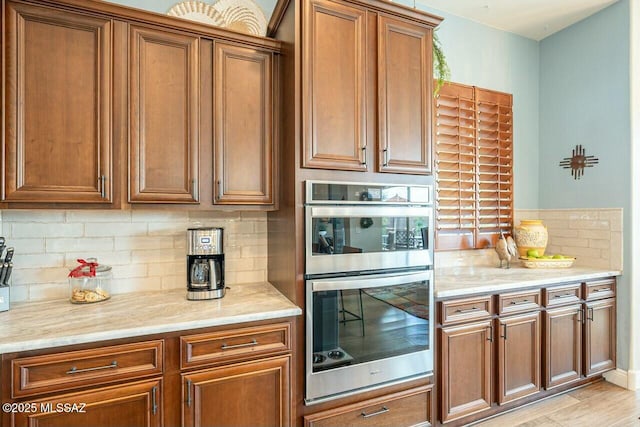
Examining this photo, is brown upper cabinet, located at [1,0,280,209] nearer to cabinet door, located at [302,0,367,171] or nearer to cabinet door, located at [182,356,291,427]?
cabinet door, located at [302,0,367,171]

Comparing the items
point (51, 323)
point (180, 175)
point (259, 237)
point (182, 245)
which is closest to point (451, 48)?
point (259, 237)

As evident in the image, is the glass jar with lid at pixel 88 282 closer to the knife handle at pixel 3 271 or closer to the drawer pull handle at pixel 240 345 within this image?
the knife handle at pixel 3 271

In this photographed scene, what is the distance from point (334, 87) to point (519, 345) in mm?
2188

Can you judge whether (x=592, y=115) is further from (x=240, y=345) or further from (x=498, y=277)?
(x=240, y=345)

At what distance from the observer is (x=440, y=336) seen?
2178 mm

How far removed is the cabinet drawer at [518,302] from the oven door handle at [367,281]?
2.20ft

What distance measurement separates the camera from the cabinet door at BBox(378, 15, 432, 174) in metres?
2.04

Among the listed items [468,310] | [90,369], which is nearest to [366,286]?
[468,310]

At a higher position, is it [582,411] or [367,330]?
[367,330]

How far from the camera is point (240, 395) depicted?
1.69 metres

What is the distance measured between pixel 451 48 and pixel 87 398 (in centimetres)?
352

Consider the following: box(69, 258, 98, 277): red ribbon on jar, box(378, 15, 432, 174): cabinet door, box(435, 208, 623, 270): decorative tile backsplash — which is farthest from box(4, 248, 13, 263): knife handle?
box(435, 208, 623, 270): decorative tile backsplash

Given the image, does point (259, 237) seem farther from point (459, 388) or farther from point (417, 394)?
point (459, 388)

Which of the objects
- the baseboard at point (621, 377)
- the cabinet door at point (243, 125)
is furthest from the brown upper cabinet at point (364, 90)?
the baseboard at point (621, 377)
